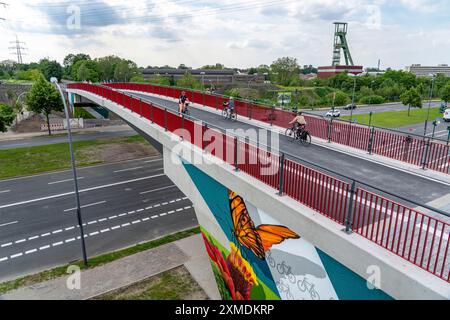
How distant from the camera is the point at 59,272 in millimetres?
14367

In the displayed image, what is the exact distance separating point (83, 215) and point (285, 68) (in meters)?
89.9

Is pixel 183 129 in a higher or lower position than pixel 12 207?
higher

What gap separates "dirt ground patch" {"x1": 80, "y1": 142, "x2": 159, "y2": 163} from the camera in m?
32.6

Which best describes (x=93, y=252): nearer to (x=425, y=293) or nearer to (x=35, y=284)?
(x=35, y=284)

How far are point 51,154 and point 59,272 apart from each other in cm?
2252

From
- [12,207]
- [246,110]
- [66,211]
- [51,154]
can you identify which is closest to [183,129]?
[246,110]

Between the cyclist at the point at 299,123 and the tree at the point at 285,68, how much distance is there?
87.8 metres

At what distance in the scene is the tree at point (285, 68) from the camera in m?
98.4

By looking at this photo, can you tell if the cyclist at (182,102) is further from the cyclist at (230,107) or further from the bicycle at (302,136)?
the bicycle at (302,136)

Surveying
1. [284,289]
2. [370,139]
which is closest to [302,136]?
[370,139]

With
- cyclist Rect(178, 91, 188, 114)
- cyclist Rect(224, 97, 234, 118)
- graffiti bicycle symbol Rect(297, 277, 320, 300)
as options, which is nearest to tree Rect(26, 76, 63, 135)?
cyclist Rect(178, 91, 188, 114)

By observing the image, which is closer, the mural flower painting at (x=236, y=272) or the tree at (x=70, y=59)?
the mural flower painting at (x=236, y=272)

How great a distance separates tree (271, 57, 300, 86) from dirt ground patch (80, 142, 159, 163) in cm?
7023

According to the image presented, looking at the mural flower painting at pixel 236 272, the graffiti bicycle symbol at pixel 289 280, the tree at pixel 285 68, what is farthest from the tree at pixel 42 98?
the tree at pixel 285 68
